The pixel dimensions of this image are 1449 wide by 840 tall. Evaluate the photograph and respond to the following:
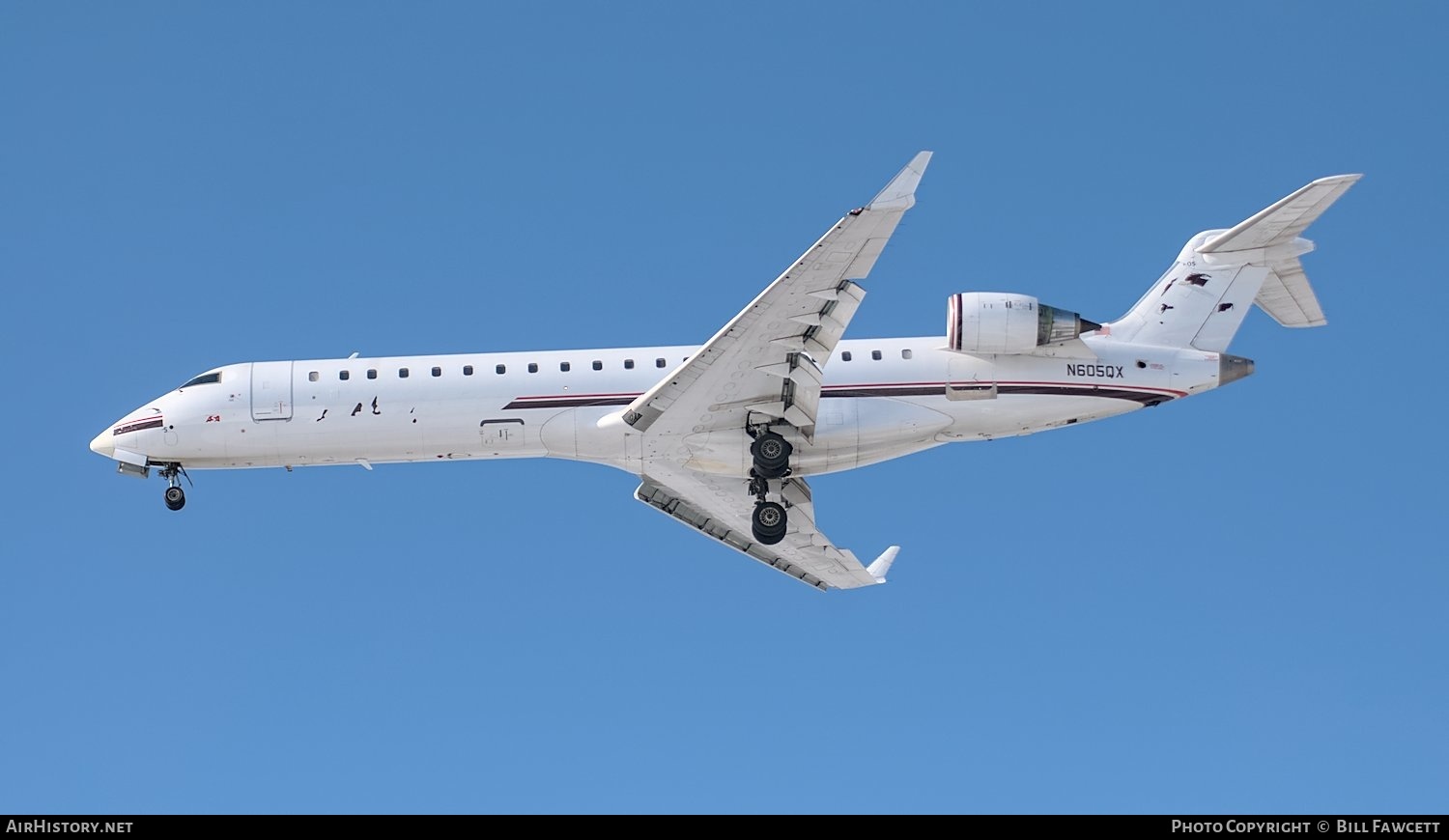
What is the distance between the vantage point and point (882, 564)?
124 feet

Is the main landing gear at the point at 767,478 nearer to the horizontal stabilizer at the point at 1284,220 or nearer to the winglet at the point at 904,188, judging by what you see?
the winglet at the point at 904,188

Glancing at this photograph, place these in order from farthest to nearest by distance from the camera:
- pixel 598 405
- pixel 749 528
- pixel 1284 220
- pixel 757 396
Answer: pixel 749 528 → pixel 1284 220 → pixel 598 405 → pixel 757 396

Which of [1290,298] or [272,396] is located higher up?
[1290,298]

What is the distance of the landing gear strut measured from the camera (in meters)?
33.5

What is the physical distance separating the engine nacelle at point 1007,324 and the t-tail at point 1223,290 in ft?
6.28

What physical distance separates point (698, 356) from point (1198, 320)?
33.1 ft

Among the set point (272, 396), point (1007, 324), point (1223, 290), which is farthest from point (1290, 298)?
point (272, 396)

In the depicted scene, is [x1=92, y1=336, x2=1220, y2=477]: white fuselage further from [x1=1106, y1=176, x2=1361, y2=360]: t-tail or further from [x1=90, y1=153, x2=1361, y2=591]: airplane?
[x1=1106, y1=176, x2=1361, y2=360]: t-tail

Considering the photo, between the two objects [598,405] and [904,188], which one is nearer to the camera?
[904,188]

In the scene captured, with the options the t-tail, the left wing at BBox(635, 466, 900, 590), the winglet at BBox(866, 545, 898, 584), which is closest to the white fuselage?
the t-tail

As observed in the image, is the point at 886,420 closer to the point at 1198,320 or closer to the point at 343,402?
the point at 1198,320

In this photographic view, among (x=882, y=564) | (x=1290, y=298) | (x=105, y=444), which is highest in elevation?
(x=1290, y=298)

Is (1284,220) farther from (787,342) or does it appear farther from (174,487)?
(174,487)

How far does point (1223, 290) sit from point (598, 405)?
12.1m
